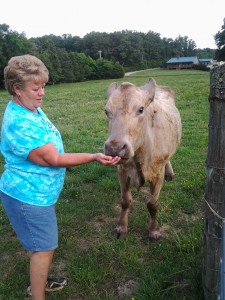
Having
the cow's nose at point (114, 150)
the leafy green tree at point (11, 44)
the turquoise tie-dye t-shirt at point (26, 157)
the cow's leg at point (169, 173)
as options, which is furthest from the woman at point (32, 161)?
the leafy green tree at point (11, 44)

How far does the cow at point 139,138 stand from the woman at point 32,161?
1.49 ft

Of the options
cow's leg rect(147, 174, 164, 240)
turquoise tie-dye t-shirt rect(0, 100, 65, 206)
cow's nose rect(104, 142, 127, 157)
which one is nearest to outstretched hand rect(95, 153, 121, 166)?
cow's nose rect(104, 142, 127, 157)

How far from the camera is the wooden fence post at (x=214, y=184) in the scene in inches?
103

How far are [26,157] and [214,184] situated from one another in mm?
1579

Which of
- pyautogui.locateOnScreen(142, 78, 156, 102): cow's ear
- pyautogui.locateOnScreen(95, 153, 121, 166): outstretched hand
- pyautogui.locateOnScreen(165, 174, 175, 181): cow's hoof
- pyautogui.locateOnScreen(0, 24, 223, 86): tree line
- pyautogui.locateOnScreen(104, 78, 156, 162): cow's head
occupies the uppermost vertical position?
pyautogui.locateOnScreen(0, 24, 223, 86): tree line

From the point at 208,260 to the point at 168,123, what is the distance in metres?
2.69

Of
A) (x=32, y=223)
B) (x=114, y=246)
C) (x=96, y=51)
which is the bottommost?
(x=114, y=246)

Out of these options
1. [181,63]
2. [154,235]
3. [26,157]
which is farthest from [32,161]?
[181,63]

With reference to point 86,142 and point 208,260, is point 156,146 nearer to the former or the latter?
point 208,260

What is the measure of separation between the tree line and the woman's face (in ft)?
165

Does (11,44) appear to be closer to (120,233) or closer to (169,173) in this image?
(169,173)

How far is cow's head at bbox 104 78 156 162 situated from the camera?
3381mm

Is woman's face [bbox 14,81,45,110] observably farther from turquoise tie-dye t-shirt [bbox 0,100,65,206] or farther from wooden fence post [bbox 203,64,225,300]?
wooden fence post [bbox 203,64,225,300]

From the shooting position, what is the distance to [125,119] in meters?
3.65
